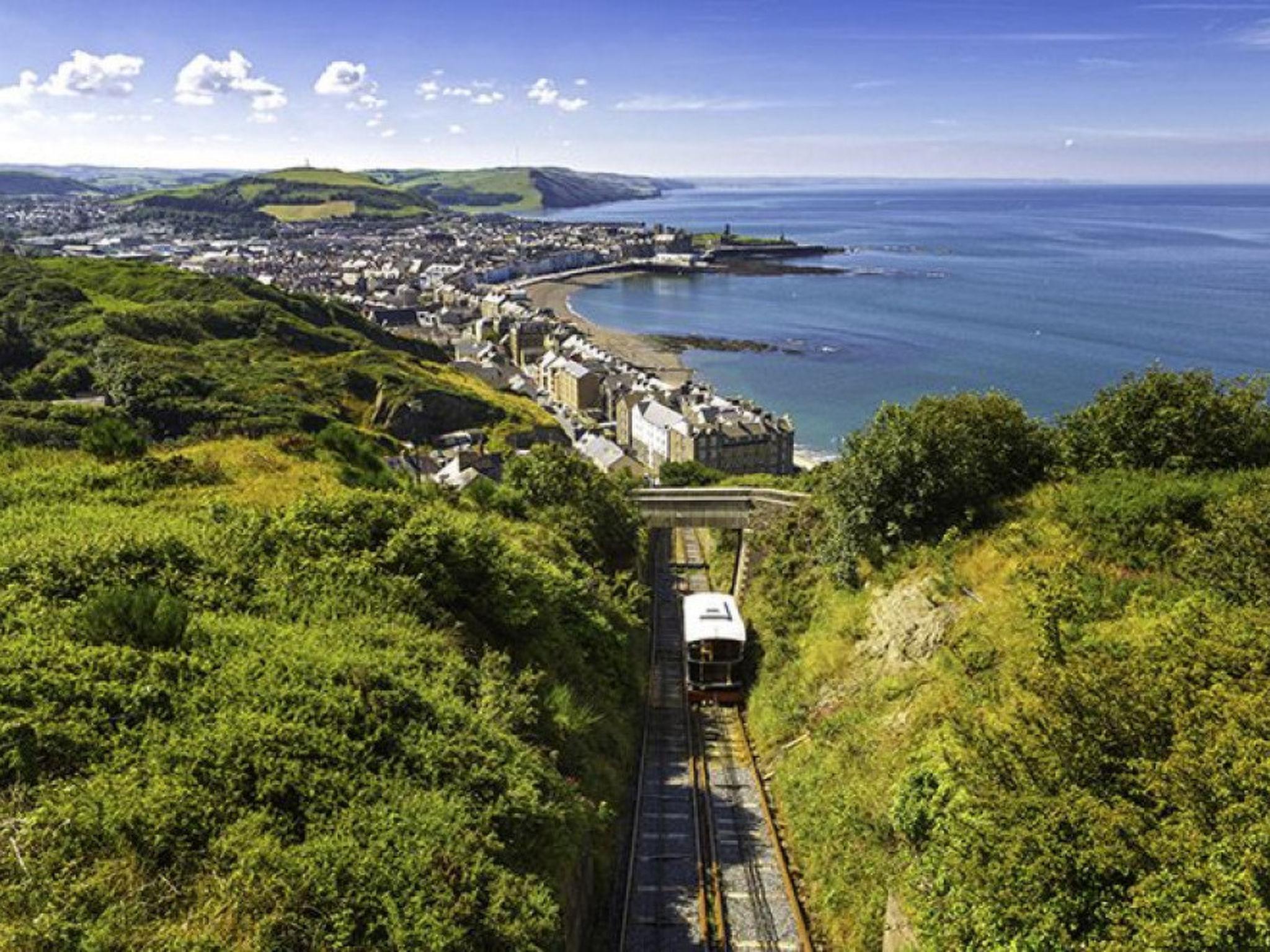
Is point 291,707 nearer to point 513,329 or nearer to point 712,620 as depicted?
point 712,620

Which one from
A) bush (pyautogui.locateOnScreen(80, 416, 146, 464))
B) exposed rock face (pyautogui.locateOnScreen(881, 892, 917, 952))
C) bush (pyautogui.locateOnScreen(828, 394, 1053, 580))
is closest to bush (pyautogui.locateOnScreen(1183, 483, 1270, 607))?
bush (pyautogui.locateOnScreen(828, 394, 1053, 580))

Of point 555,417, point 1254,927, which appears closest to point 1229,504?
point 1254,927

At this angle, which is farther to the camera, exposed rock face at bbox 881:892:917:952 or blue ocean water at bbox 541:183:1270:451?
blue ocean water at bbox 541:183:1270:451

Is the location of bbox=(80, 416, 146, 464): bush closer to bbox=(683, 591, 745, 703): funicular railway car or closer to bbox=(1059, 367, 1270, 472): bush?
bbox=(683, 591, 745, 703): funicular railway car

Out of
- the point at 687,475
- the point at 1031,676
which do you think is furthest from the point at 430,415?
the point at 1031,676

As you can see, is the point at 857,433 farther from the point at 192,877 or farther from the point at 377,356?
the point at 377,356
